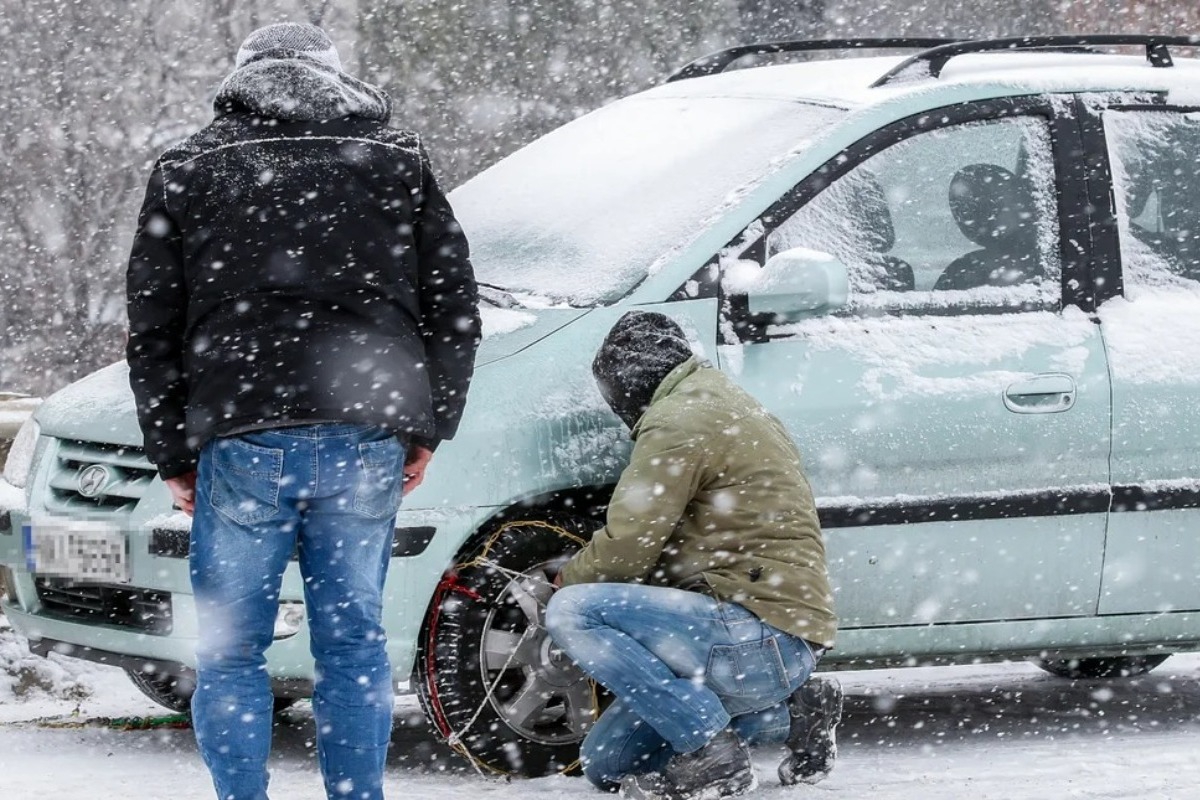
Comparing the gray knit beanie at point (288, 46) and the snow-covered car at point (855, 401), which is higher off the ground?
the gray knit beanie at point (288, 46)

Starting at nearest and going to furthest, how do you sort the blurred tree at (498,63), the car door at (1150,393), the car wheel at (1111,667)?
the car door at (1150,393) < the car wheel at (1111,667) < the blurred tree at (498,63)

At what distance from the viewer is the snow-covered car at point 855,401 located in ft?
14.7

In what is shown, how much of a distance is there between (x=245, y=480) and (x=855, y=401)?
171cm

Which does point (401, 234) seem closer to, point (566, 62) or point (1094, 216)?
point (1094, 216)

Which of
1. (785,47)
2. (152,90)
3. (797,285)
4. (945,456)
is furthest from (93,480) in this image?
(152,90)

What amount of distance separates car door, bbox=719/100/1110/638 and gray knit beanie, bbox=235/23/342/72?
1323 mm

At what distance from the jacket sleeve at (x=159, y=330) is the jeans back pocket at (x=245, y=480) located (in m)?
0.13

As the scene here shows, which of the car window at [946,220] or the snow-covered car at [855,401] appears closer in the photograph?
the snow-covered car at [855,401]

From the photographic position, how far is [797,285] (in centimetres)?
452

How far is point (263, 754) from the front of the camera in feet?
12.1

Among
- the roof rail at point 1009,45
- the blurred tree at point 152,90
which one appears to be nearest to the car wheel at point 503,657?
the roof rail at point 1009,45

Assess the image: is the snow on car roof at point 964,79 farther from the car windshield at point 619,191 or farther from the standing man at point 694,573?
the standing man at point 694,573

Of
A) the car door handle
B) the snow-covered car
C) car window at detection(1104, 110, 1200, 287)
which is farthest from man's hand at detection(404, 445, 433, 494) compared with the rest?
car window at detection(1104, 110, 1200, 287)

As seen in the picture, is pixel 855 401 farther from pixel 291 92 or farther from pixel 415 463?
pixel 291 92
